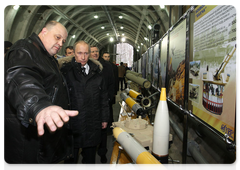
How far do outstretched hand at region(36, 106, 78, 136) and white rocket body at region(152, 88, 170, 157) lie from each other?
2.47ft

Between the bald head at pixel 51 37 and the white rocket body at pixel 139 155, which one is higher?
the bald head at pixel 51 37

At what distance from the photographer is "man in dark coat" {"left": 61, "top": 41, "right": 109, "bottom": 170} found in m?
2.17

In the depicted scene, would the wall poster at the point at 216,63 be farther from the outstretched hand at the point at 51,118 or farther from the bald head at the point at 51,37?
the bald head at the point at 51,37

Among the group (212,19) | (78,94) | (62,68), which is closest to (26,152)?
(78,94)

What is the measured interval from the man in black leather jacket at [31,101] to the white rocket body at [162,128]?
71 centimetres

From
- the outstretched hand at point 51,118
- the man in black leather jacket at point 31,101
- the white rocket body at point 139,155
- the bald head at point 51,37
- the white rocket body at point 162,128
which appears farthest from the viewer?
the bald head at point 51,37

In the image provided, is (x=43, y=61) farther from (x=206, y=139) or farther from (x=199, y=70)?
(x=206, y=139)

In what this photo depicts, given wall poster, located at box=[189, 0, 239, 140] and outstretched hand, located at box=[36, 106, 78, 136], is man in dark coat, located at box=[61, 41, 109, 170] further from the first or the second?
outstretched hand, located at box=[36, 106, 78, 136]

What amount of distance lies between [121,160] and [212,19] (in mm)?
1667

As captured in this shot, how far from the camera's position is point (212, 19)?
4.77 feet

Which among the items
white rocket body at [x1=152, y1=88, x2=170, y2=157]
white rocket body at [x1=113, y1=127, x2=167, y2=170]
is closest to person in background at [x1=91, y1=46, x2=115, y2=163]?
white rocket body at [x1=113, y1=127, x2=167, y2=170]

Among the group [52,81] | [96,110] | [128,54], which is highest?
[128,54]

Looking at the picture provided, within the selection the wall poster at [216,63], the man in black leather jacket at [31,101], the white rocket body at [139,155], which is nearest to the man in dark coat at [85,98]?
the man in black leather jacket at [31,101]

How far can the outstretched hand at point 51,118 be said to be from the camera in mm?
753
